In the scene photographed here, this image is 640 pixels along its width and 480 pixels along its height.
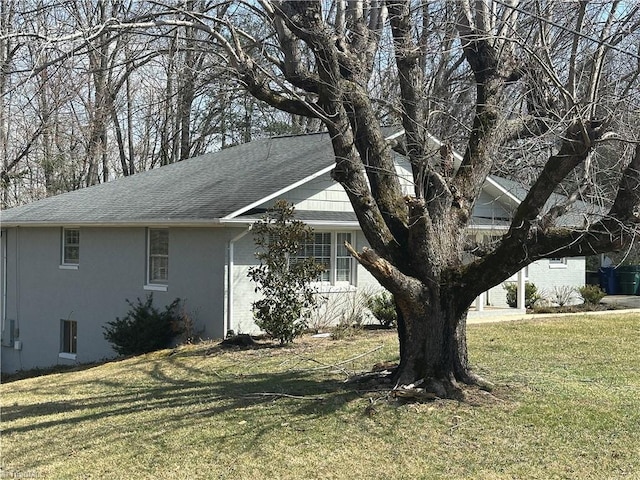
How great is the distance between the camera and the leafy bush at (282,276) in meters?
15.7

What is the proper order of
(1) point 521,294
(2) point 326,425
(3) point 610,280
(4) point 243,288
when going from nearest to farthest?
1. (2) point 326,425
2. (4) point 243,288
3. (1) point 521,294
4. (3) point 610,280

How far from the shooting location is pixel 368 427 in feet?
29.1

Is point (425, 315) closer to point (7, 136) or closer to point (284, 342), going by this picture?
point (284, 342)

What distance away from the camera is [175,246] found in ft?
60.7

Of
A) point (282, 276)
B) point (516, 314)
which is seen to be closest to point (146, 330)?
point (282, 276)

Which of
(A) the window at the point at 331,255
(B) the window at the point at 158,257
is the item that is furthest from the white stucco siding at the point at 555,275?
(B) the window at the point at 158,257

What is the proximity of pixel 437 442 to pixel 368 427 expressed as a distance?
894 mm

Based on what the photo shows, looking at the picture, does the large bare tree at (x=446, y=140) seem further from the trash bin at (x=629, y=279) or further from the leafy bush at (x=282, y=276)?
the trash bin at (x=629, y=279)

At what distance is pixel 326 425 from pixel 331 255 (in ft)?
32.4

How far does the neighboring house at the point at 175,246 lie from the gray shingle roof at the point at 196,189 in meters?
0.06

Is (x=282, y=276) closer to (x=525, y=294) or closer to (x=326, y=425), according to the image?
(x=326, y=425)

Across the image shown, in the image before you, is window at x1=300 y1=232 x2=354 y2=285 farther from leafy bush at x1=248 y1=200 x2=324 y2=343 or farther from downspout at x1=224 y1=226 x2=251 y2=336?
leafy bush at x1=248 y1=200 x2=324 y2=343

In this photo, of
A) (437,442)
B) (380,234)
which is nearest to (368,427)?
(437,442)

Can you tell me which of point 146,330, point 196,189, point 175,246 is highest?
point 196,189
